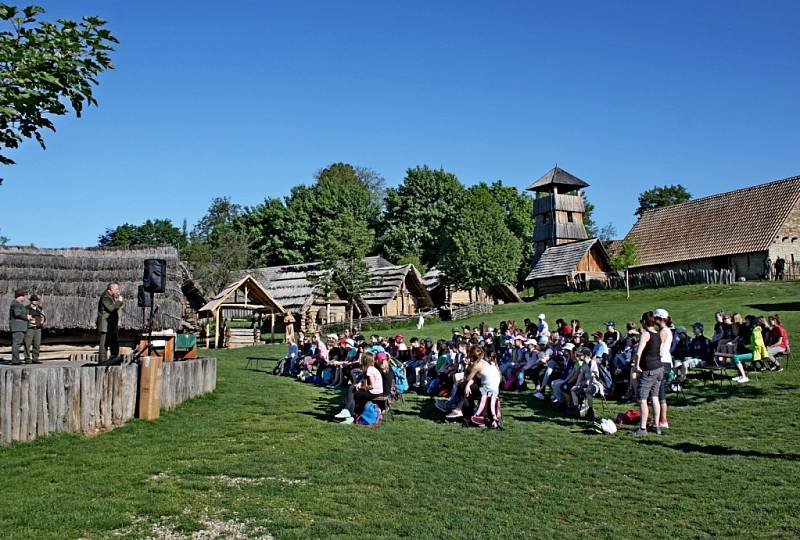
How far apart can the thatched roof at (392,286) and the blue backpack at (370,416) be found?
3167 cm

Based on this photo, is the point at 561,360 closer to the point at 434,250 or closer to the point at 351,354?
the point at 351,354

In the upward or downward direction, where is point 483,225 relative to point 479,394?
upward

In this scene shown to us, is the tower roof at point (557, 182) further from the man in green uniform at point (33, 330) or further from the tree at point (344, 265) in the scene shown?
the man in green uniform at point (33, 330)

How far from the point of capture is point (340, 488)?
9078 mm

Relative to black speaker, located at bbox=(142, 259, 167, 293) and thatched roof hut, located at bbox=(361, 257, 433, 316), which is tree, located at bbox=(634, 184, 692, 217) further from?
black speaker, located at bbox=(142, 259, 167, 293)

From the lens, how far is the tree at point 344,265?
4378 cm

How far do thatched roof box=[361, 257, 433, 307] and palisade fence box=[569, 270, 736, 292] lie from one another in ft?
37.1

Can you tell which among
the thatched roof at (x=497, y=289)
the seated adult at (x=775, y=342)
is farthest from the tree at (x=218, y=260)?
the seated adult at (x=775, y=342)

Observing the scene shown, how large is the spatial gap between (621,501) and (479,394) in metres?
5.37

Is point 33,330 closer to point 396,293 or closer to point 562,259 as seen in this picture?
point 396,293

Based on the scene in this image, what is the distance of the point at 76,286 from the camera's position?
24.4 metres

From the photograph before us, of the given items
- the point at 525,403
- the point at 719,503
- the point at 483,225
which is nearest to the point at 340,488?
the point at 719,503

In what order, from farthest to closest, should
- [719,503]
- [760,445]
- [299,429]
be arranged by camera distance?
1. [299,429]
2. [760,445]
3. [719,503]

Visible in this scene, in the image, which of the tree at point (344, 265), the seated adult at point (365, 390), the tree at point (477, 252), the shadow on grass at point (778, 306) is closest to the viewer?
the seated adult at point (365, 390)
